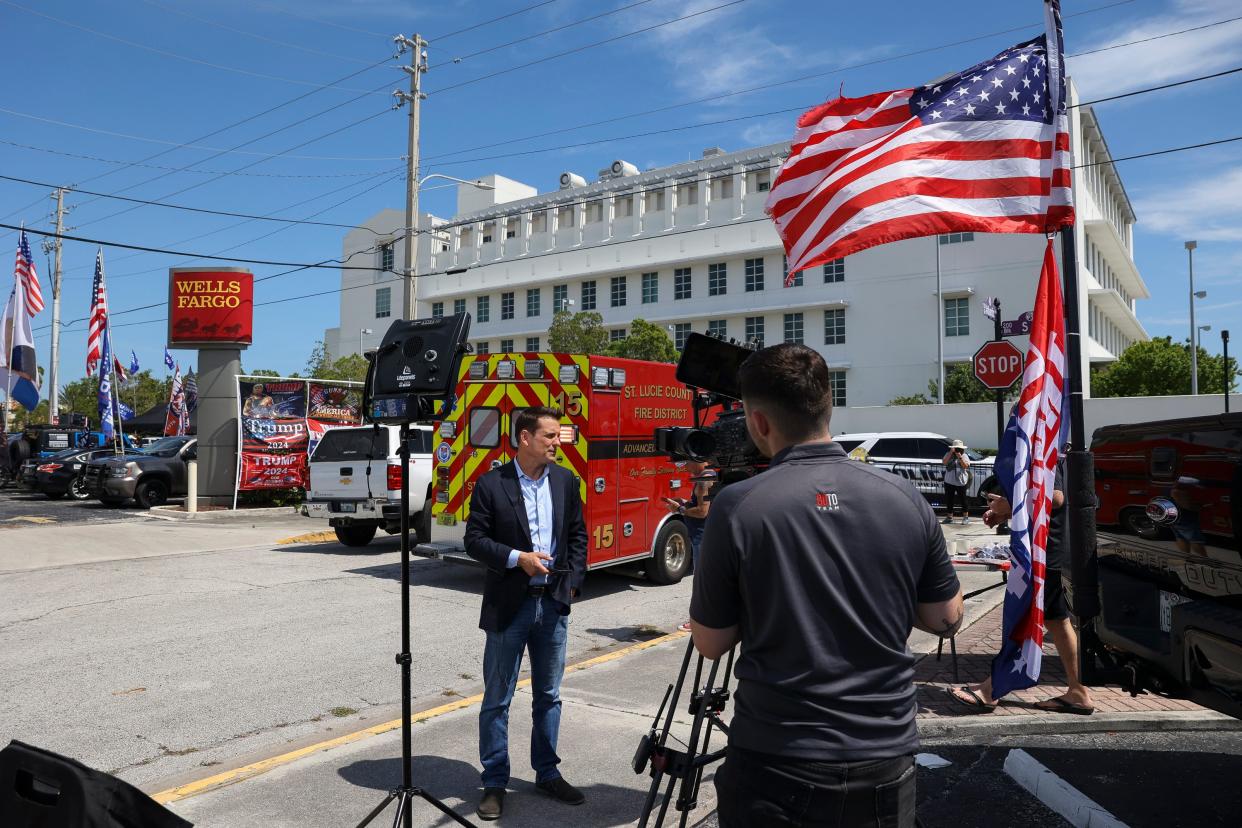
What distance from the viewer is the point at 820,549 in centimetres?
225

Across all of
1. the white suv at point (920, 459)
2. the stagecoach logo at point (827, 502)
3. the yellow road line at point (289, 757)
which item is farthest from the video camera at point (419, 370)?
the white suv at point (920, 459)

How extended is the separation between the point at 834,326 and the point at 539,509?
159ft

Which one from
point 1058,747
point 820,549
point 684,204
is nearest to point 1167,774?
point 1058,747

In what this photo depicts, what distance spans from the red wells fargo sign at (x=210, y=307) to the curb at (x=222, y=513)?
4162 mm

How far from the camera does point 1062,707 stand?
19.4 feet

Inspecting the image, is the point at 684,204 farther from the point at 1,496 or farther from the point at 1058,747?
the point at 1058,747

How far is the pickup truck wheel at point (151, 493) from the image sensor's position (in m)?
22.2

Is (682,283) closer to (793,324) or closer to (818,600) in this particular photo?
(793,324)

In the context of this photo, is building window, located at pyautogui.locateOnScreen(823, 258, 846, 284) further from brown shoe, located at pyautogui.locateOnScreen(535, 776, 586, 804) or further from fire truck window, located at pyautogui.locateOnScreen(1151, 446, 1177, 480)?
brown shoe, located at pyautogui.locateOnScreen(535, 776, 586, 804)

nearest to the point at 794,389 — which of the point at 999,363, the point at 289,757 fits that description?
the point at 289,757

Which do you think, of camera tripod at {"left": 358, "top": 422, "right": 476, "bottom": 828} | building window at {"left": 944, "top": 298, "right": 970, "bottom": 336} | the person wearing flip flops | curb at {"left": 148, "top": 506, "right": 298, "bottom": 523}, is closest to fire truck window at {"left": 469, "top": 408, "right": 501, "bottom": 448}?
the person wearing flip flops

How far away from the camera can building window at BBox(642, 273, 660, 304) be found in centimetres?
5888

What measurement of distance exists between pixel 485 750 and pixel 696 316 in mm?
52328

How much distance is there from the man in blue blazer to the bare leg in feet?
10.3
